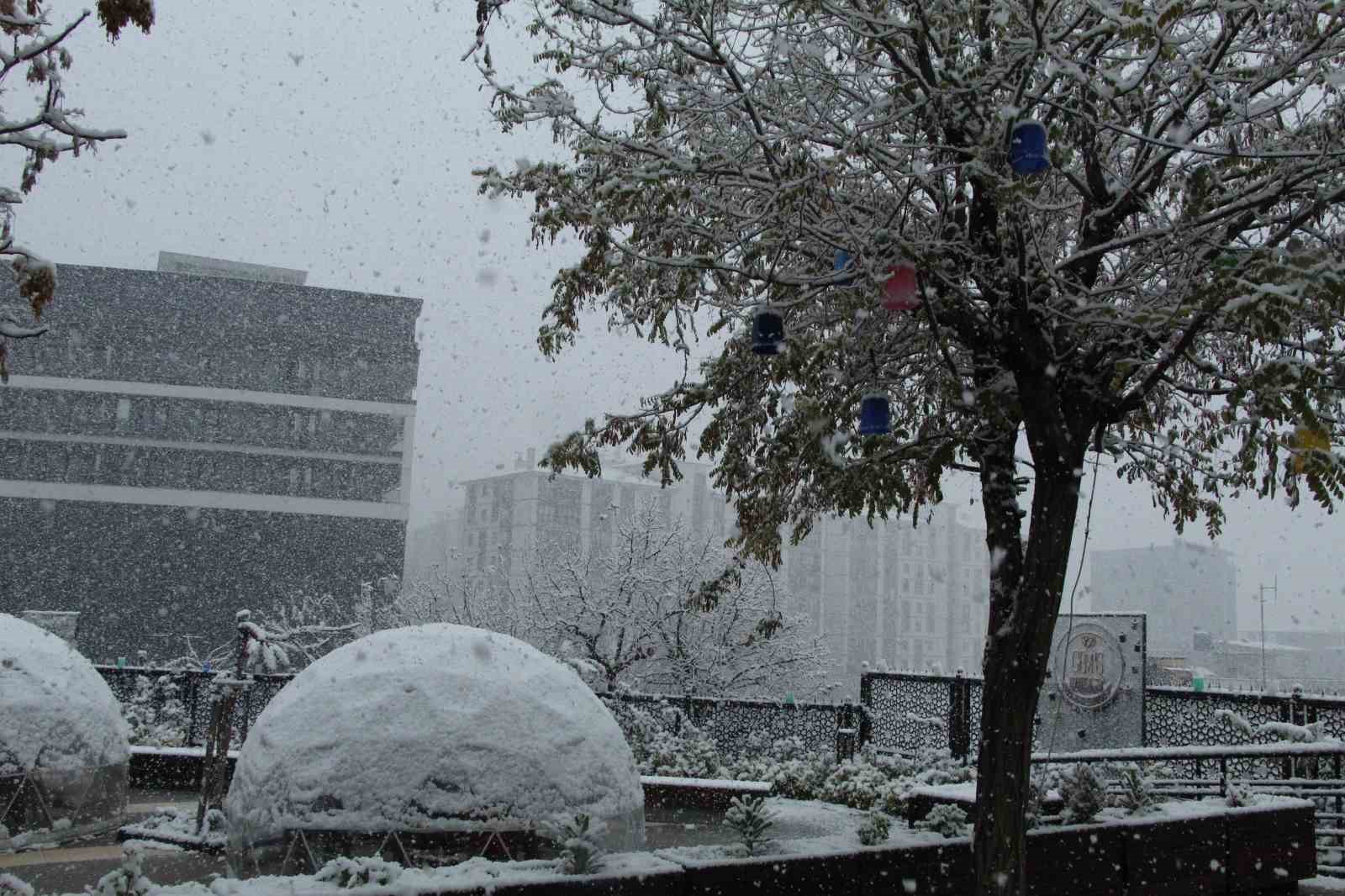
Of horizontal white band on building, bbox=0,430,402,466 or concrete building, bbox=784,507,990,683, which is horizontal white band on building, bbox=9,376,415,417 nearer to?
horizontal white band on building, bbox=0,430,402,466

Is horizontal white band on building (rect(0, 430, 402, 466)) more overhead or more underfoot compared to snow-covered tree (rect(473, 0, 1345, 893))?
more overhead

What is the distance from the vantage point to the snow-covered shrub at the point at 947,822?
7.03 m

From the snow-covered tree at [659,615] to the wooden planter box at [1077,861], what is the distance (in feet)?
57.8

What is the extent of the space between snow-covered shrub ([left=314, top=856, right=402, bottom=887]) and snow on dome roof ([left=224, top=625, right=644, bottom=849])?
3.93 feet

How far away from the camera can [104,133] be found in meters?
4.49

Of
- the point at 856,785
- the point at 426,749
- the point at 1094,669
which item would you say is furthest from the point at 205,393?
the point at 426,749

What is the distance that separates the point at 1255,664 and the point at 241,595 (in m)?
79.8

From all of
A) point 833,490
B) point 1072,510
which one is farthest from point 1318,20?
point 833,490

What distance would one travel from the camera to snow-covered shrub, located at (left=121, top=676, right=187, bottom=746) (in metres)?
14.0

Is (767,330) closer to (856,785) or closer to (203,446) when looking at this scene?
(856,785)

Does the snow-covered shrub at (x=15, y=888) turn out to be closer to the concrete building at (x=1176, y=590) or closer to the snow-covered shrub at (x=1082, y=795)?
the snow-covered shrub at (x=1082, y=795)

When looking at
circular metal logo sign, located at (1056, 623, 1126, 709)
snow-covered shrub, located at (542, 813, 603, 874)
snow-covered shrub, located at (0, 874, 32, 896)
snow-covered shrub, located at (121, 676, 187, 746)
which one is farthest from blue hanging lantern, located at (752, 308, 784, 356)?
snow-covered shrub, located at (121, 676, 187, 746)

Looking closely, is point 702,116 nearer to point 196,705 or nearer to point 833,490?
point 833,490

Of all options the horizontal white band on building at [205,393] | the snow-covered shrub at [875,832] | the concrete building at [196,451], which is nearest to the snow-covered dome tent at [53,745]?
the snow-covered shrub at [875,832]
